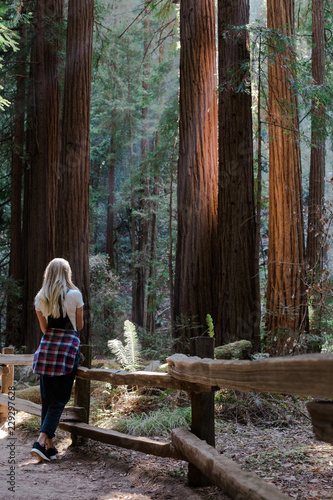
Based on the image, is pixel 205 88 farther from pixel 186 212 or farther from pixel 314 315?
pixel 314 315

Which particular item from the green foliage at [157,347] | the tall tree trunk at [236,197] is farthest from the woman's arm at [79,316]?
the tall tree trunk at [236,197]

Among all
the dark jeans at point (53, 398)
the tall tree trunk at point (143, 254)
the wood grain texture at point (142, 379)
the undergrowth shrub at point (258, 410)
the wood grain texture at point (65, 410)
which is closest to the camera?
the wood grain texture at point (142, 379)

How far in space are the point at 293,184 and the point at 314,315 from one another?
2670mm

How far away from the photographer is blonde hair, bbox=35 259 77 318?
5559mm

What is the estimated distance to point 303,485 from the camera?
411 centimetres

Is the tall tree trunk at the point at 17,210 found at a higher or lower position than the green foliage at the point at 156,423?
higher

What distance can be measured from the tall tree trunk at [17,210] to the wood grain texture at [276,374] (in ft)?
42.3

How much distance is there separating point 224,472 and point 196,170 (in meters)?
7.87

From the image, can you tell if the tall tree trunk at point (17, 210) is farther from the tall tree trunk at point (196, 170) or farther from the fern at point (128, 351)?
the fern at point (128, 351)

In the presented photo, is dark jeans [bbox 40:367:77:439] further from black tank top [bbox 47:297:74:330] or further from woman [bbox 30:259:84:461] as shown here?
black tank top [bbox 47:297:74:330]

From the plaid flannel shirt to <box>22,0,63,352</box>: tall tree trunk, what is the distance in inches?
361

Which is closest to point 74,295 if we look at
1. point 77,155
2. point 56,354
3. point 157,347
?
point 56,354

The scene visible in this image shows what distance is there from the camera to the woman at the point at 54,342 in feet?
18.2

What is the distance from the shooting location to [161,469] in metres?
5.12
